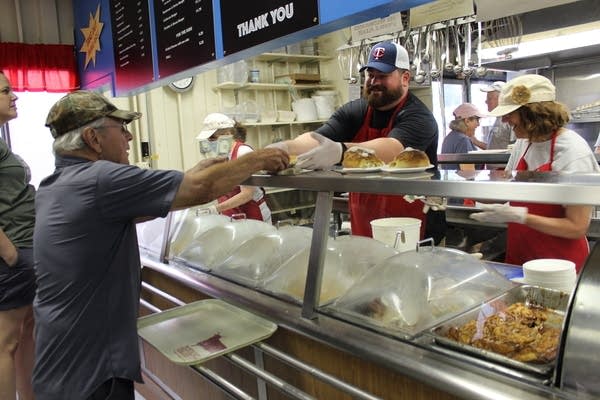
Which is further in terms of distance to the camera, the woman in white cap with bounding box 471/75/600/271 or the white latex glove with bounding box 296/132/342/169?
the woman in white cap with bounding box 471/75/600/271

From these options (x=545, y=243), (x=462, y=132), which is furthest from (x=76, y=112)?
(x=462, y=132)

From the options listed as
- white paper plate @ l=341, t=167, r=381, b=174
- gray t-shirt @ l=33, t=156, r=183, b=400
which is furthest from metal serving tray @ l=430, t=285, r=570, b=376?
gray t-shirt @ l=33, t=156, r=183, b=400

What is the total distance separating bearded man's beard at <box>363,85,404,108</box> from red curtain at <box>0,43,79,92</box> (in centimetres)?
355

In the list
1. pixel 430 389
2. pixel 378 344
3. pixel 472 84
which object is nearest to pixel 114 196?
pixel 378 344

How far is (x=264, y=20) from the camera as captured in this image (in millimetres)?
2223

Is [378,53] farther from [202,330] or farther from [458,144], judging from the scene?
[458,144]

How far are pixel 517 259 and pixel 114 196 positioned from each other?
1.81 metres

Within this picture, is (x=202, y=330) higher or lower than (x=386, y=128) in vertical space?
lower

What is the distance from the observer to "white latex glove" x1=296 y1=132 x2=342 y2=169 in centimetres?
182

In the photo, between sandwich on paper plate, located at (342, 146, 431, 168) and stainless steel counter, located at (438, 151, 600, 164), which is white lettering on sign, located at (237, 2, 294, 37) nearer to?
sandwich on paper plate, located at (342, 146, 431, 168)

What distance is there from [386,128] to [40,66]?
A: 377 centimetres

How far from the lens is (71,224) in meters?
1.69

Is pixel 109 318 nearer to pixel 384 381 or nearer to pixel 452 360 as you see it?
pixel 384 381

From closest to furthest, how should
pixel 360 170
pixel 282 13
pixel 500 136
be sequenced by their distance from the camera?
pixel 360 170 < pixel 282 13 < pixel 500 136
